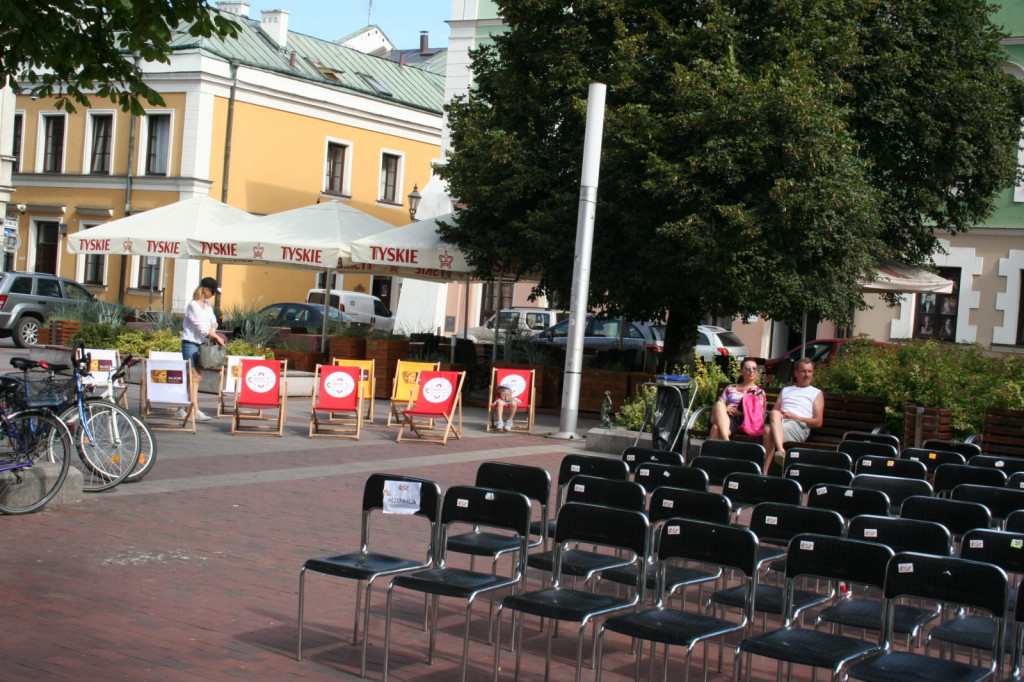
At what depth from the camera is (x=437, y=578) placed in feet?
18.9

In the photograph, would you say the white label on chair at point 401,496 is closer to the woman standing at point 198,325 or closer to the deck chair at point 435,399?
the deck chair at point 435,399

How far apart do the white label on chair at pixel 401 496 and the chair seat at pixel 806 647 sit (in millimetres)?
1937

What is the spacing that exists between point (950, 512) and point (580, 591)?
226 centimetres

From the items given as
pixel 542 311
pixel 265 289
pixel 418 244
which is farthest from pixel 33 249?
pixel 418 244

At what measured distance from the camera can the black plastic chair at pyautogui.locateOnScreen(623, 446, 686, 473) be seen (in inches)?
332

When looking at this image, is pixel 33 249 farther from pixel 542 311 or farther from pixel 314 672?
pixel 314 672

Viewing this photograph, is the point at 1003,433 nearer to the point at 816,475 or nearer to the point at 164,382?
the point at 816,475

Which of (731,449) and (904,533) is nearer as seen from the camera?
(904,533)

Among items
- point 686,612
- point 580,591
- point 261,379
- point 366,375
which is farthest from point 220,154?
point 686,612

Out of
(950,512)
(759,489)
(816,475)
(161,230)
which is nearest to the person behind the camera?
(950,512)

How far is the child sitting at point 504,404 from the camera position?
15969 millimetres

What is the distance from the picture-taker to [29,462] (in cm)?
851

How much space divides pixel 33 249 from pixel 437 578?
128 ft

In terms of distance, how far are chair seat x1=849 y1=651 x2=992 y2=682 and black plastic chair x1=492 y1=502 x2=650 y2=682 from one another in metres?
1.15
